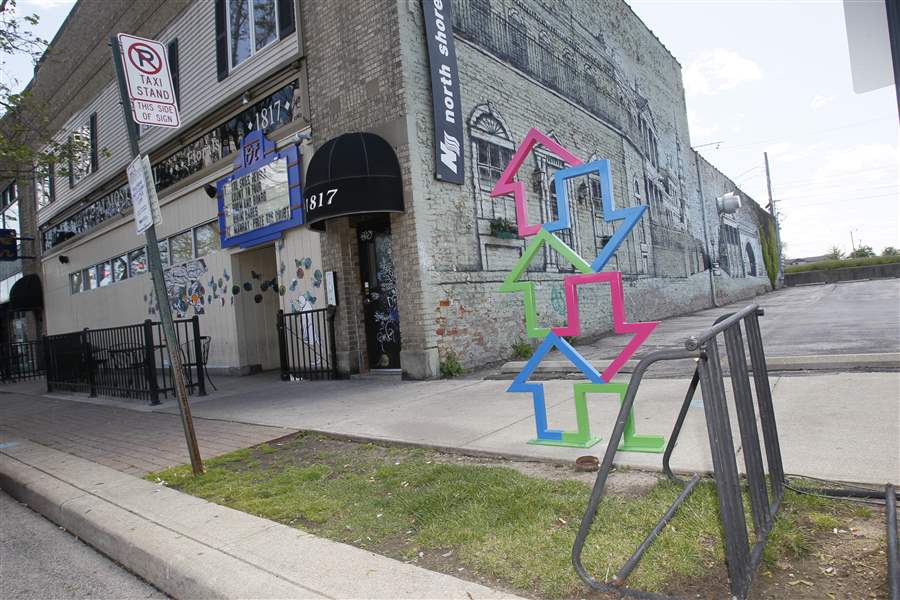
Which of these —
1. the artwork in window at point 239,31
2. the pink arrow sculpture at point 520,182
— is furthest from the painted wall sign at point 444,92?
the artwork in window at point 239,31

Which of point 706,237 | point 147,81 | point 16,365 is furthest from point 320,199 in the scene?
point 706,237

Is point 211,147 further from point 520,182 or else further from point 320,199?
point 520,182

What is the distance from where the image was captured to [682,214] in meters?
22.7

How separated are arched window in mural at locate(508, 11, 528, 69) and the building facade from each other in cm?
5

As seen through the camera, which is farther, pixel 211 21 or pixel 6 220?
pixel 6 220

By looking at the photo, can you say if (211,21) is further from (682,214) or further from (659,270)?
(682,214)

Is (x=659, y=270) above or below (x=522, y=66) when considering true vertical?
below

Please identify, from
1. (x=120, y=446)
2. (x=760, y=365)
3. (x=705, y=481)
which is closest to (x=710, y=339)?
(x=760, y=365)

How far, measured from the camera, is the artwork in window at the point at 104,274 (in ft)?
60.2

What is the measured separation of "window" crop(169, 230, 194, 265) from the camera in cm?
1431

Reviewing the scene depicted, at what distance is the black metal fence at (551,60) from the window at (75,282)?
1764 centimetres

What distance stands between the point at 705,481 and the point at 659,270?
16427 millimetres

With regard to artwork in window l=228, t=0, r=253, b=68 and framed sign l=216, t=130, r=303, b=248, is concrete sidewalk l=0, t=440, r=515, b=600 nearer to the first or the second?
framed sign l=216, t=130, r=303, b=248

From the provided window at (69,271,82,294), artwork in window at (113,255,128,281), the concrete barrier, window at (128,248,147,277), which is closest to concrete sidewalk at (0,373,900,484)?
window at (128,248,147,277)
